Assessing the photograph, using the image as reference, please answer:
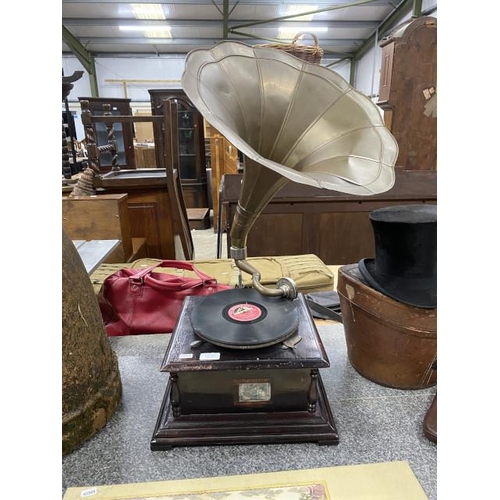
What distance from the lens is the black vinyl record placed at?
858 millimetres

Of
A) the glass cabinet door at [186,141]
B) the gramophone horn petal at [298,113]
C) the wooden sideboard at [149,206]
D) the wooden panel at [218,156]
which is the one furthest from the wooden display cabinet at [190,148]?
the gramophone horn petal at [298,113]

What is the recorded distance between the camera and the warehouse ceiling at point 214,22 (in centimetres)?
660

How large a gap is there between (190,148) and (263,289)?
475 cm

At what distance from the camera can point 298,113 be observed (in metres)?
1.05

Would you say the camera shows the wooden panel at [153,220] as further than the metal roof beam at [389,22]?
No

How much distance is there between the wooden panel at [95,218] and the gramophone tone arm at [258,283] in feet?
4.96

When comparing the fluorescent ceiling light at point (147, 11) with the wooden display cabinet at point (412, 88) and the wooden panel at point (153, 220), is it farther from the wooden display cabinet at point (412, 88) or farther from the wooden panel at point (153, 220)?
the wooden display cabinet at point (412, 88)

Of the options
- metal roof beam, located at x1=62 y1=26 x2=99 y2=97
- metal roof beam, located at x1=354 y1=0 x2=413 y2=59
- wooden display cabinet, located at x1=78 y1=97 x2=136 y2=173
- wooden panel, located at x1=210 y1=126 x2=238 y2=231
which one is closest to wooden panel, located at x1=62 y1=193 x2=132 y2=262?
wooden panel, located at x1=210 y1=126 x2=238 y2=231

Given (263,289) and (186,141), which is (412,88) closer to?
(263,289)

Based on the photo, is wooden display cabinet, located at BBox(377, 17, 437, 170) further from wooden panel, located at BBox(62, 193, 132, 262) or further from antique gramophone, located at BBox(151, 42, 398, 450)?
wooden panel, located at BBox(62, 193, 132, 262)

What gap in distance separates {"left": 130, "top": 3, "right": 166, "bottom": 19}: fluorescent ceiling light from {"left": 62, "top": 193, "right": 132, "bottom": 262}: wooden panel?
592cm

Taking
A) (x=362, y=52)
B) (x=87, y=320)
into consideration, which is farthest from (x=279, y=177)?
(x=362, y=52)

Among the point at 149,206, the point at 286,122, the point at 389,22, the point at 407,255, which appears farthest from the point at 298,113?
the point at 389,22

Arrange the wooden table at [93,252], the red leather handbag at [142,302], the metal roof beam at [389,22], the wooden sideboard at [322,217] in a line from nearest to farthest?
the red leather handbag at [142,302], the wooden table at [93,252], the wooden sideboard at [322,217], the metal roof beam at [389,22]
